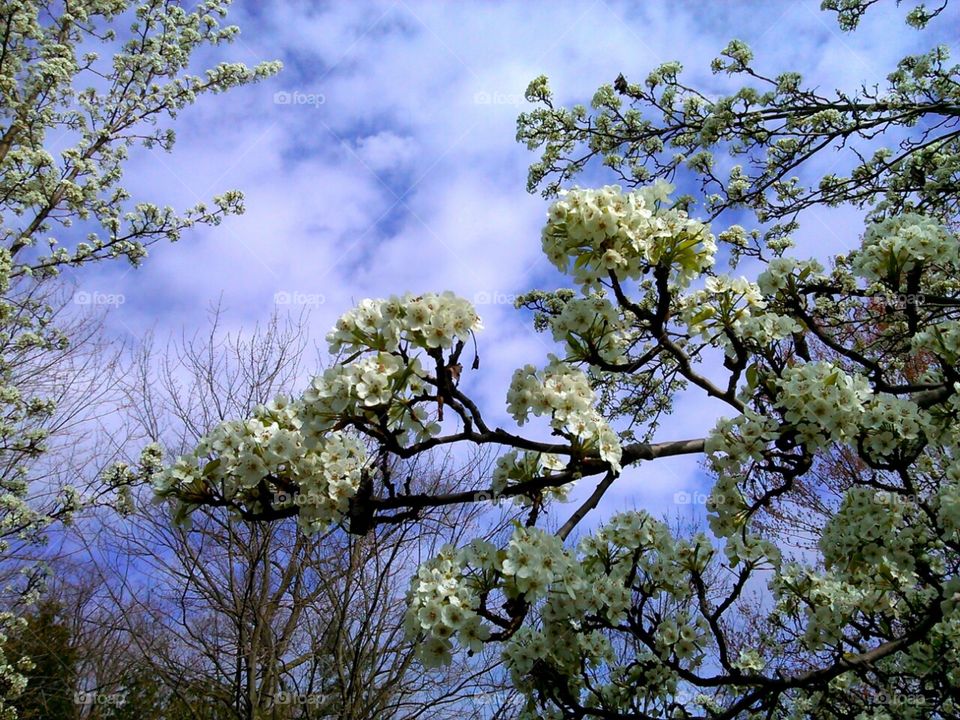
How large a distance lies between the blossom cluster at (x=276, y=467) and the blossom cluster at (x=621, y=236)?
118cm

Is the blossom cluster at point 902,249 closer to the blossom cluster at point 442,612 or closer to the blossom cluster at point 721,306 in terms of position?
the blossom cluster at point 721,306

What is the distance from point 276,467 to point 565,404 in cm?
115

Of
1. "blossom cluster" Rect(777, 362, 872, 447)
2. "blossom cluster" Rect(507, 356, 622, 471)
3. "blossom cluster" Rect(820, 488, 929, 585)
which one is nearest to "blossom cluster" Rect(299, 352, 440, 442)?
"blossom cluster" Rect(507, 356, 622, 471)

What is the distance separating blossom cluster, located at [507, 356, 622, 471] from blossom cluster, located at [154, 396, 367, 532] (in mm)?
727

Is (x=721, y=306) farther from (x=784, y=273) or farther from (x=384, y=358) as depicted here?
(x=384, y=358)

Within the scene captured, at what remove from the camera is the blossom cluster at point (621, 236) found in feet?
8.74

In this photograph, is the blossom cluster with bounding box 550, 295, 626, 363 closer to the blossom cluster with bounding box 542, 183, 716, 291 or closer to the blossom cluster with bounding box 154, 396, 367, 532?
the blossom cluster with bounding box 542, 183, 716, 291

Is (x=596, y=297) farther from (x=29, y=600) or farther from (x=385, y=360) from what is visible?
(x=29, y=600)

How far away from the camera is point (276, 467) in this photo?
2.68m

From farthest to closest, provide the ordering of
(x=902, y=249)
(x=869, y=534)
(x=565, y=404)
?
(x=869, y=534)
(x=902, y=249)
(x=565, y=404)

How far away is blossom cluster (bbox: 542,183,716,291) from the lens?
2664 millimetres

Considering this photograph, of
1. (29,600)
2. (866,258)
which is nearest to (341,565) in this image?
(29,600)

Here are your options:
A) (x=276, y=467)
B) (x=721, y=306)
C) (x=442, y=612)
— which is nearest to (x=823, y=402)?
(x=721, y=306)

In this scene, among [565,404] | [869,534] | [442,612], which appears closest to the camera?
[442,612]
